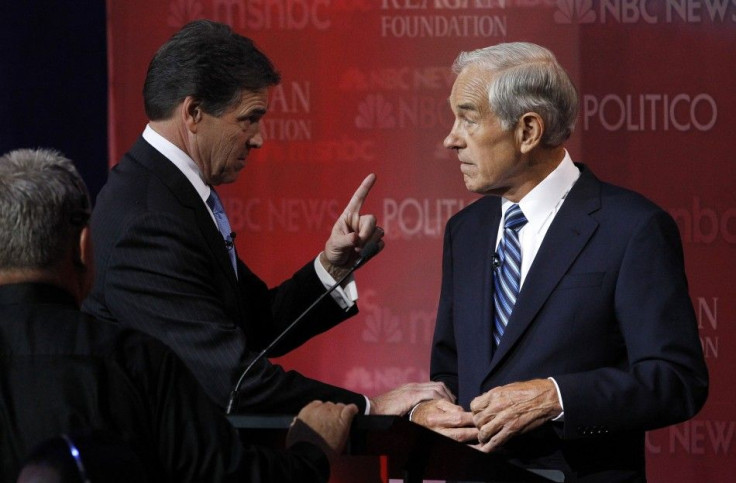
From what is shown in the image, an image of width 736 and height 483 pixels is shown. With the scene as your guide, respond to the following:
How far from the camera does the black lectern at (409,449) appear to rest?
83.4 inches

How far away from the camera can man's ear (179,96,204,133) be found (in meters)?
3.02

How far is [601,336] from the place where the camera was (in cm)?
271

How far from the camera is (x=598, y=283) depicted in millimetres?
2713

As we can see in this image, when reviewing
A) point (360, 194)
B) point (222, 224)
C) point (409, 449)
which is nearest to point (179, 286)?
point (222, 224)

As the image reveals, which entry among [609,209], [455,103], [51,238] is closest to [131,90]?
[455,103]

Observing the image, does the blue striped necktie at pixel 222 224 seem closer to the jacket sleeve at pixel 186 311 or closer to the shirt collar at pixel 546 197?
the jacket sleeve at pixel 186 311

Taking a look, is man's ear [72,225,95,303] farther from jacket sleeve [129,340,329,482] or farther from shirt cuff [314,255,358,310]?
shirt cuff [314,255,358,310]

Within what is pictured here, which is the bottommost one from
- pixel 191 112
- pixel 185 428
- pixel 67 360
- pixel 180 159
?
pixel 185 428

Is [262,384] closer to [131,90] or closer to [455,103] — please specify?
[455,103]

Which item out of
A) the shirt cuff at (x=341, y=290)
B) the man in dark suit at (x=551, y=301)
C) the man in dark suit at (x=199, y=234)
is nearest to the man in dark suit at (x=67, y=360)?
the man in dark suit at (x=199, y=234)

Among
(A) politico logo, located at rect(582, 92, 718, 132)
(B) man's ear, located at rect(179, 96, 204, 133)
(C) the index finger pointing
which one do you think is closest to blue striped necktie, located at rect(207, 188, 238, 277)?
(B) man's ear, located at rect(179, 96, 204, 133)

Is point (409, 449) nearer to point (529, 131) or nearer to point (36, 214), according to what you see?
point (36, 214)

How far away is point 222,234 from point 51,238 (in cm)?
116

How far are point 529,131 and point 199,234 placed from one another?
83 cm
